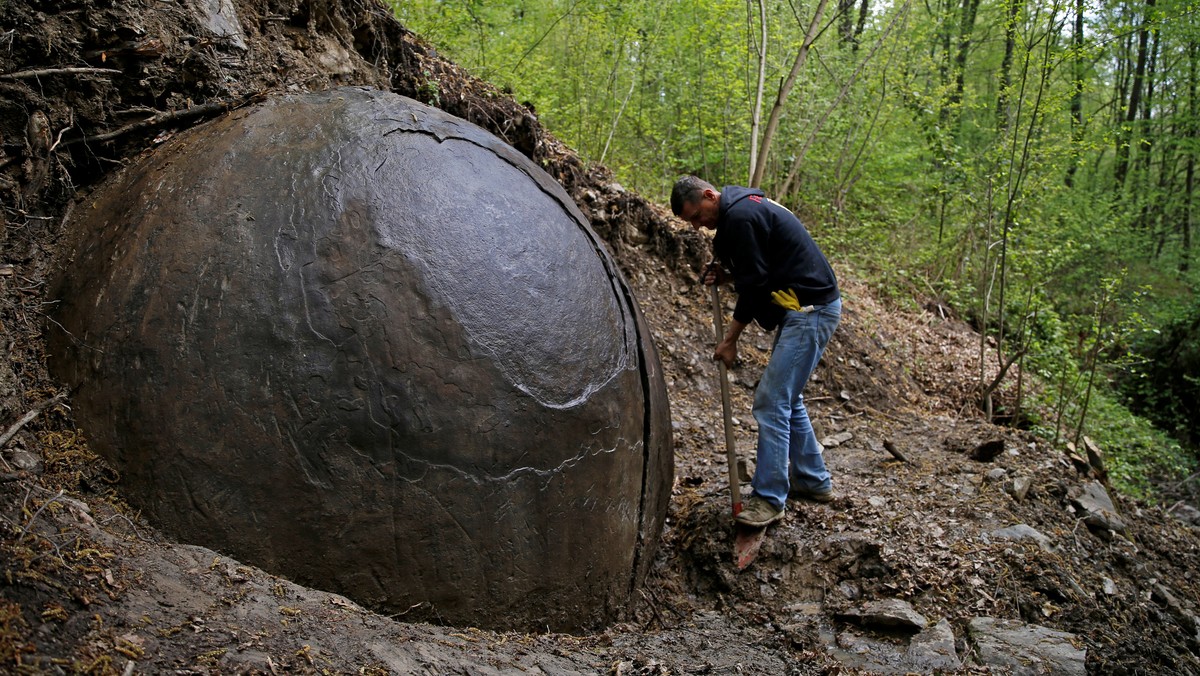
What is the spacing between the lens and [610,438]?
3020 millimetres

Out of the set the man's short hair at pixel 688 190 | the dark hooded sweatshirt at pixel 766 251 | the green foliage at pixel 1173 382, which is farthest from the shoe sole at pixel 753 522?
the green foliage at pixel 1173 382

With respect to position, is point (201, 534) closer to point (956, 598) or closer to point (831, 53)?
point (956, 598)

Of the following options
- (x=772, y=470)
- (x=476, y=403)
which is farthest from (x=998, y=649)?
(x=476, y=403)

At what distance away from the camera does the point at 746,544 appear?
416cm

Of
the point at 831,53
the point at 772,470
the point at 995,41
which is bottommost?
the point at 772,470

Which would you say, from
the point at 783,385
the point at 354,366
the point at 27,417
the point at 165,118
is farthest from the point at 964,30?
the point at 27,417

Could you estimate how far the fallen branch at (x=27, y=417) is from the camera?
2373 millimetres

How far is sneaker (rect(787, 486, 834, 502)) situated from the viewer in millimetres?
4680

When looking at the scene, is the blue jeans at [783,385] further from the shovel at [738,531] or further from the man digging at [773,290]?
the shovel at [738,531]

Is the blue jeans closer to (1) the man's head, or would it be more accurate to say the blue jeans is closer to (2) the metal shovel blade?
(2) the metal shovel blade

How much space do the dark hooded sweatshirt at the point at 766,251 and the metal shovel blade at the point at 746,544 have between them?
3.76 feet

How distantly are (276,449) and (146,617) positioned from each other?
1.98 ft

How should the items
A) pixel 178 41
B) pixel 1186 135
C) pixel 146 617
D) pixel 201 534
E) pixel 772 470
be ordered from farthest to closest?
pixel 1186 135
pixel 772 470
pixel 178 41
pixel 201 534
pixel 146 617

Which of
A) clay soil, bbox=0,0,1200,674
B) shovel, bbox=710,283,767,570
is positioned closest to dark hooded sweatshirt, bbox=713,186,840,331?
shovel, bbox=710,283,767,570
